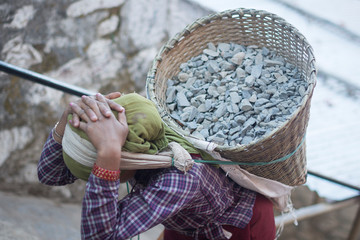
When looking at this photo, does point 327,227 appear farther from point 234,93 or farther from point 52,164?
point 52,164

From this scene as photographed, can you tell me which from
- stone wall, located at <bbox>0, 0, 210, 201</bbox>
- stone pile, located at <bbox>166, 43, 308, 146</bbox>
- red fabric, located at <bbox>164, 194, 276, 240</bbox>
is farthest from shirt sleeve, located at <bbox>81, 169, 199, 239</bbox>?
stone wall, located at <bbox>0, 0, 210, 201</bbox>

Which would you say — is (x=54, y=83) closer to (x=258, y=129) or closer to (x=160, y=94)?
(x=160, y=94)

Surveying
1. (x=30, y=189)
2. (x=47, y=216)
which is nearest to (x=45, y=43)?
(x=30, y=189)

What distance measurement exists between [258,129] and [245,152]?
0.42ft

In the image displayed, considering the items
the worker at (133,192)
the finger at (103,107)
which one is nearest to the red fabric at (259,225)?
the worker at (133,192)

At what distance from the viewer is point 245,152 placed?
1.06 meters

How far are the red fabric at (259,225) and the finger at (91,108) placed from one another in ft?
1.90

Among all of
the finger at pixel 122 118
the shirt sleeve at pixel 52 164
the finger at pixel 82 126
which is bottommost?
the shirt sleeve at pixel 52 164

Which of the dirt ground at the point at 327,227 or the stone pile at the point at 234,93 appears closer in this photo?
the stone pile at the point at 234,93

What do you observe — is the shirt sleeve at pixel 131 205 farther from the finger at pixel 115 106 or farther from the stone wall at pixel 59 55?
the stone wall at pixel 59 55

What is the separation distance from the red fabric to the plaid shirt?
45 millimetres

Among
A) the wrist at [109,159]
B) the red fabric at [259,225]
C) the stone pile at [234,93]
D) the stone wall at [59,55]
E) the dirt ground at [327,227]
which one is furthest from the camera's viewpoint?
the dirt ground at [327,227]

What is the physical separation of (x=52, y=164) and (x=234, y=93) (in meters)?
0.59

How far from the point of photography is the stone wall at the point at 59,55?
7.54 ft
